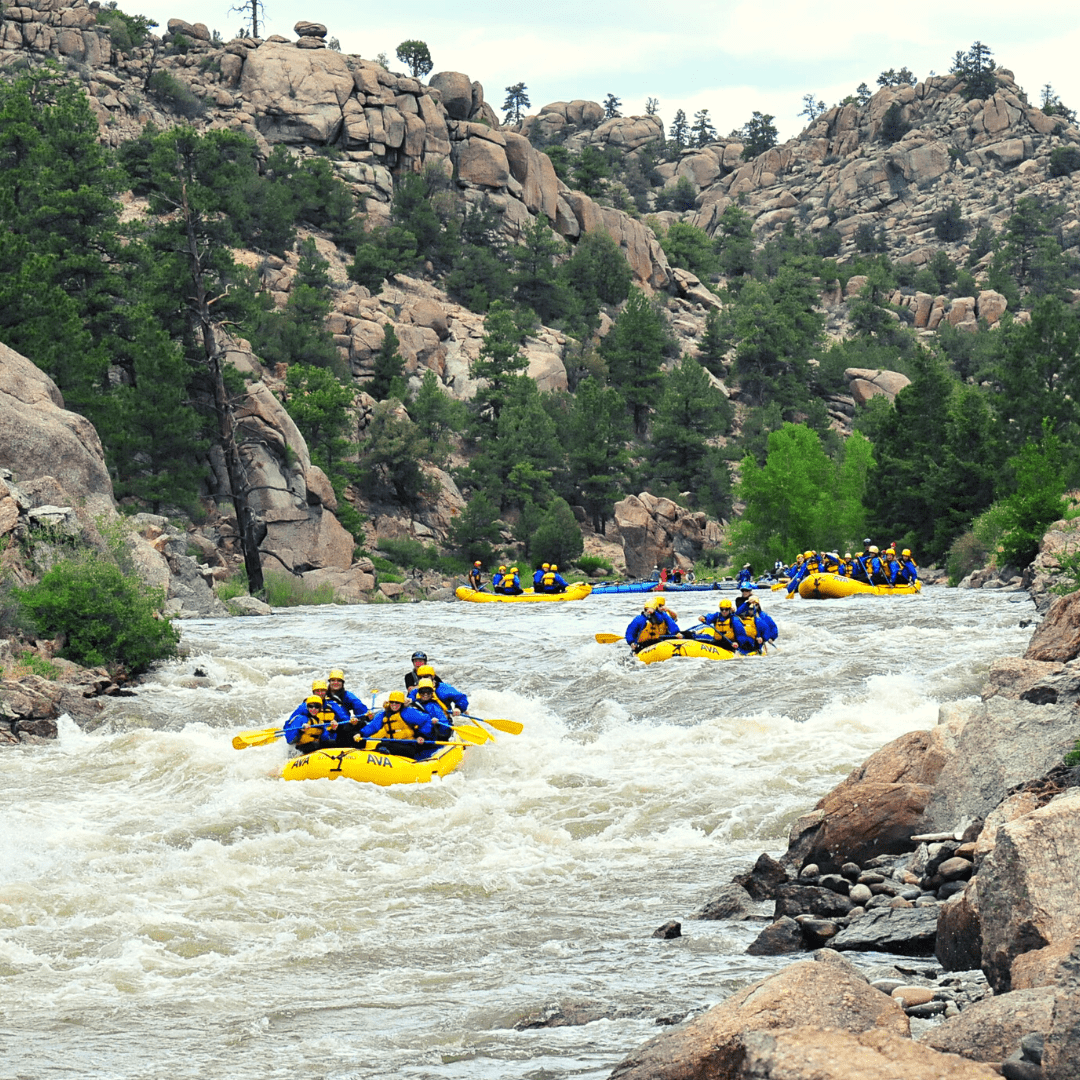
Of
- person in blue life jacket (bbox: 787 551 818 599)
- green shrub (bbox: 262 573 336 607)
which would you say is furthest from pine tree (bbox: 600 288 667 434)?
person in blue life jacket (bbox: 787 551 818 599)

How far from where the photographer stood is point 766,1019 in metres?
4.47

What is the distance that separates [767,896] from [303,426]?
127 ft

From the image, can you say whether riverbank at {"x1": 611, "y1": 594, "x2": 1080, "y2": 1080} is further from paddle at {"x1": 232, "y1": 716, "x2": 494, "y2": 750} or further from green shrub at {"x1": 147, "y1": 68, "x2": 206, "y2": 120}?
green shrub at {"x1": 147, "y1": 68, "x2": 206, "y2": 120}

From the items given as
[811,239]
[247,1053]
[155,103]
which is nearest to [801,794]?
[247,1053]

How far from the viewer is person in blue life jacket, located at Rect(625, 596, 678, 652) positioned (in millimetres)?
18984

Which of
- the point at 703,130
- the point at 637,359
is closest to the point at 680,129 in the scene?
the point at 703,130

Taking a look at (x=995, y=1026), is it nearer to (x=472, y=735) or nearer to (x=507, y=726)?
(x=472, y=735)

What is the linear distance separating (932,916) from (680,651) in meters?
11.6

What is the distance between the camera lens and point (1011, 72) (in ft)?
399

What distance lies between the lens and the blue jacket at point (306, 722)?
1347 cm

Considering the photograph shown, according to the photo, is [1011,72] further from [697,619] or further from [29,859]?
[29,859]

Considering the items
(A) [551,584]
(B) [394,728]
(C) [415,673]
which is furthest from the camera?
(A) [551,584]

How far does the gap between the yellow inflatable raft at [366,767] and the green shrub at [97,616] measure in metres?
6.64

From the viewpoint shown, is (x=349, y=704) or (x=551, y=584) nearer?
(x=349, y=704)
